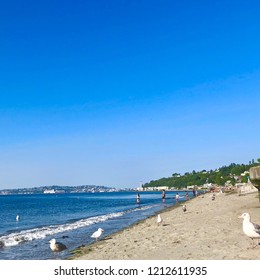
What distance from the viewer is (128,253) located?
10117 mm

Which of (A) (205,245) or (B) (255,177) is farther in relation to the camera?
(A) (205,245)

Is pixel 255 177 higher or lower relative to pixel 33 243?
higher
